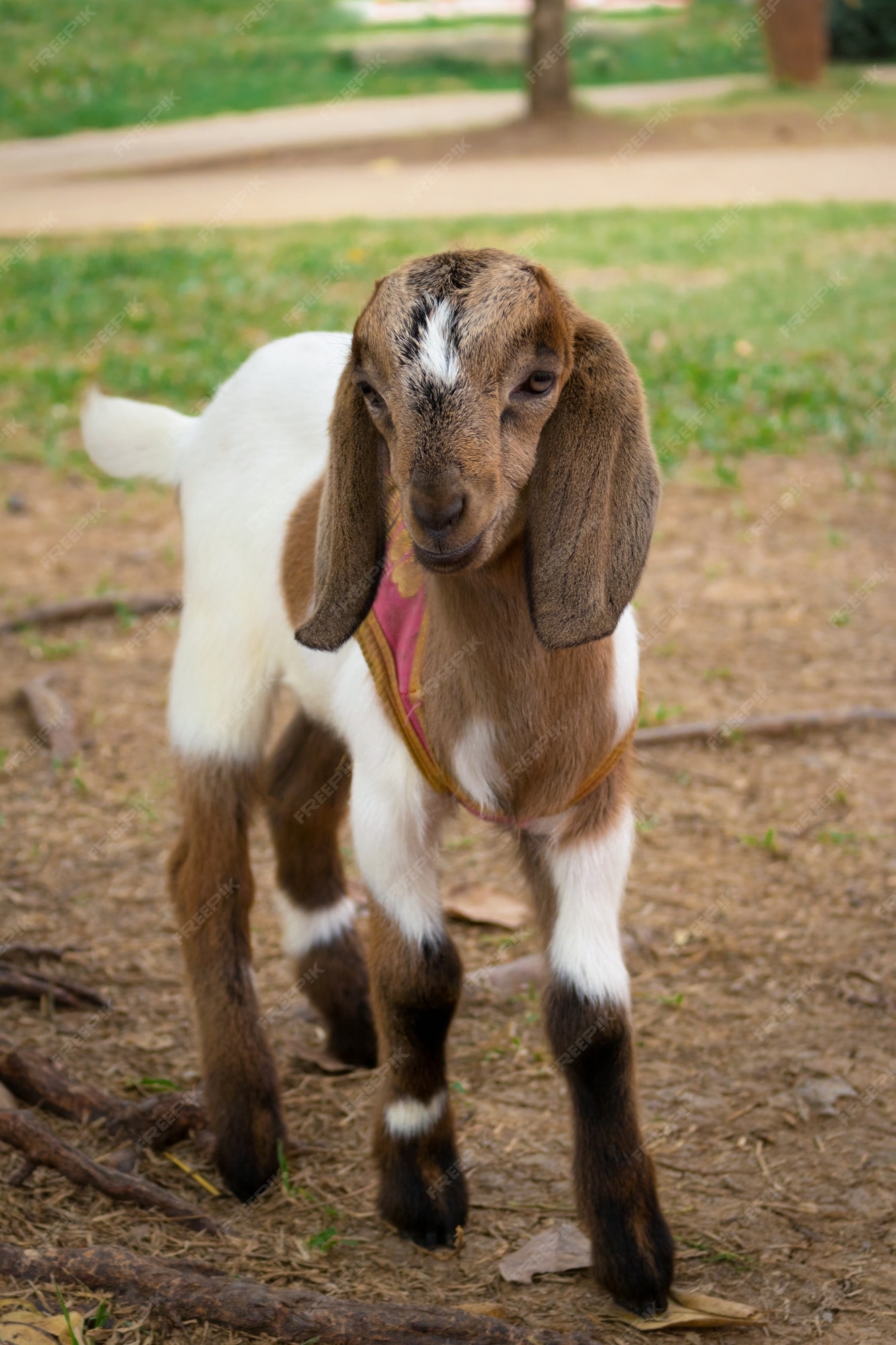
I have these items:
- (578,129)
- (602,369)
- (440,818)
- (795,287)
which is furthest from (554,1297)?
(578,129)

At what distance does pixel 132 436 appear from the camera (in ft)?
13.1

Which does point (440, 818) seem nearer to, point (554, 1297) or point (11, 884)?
point (554, 1297)

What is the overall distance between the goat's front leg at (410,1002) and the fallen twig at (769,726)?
2.20m

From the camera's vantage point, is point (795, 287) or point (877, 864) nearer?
point (877, 864)

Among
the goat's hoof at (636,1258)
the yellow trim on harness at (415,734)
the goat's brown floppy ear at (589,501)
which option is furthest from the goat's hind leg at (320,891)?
the goat's brown floppy ear at (589,501)

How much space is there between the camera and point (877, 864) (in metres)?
4.52

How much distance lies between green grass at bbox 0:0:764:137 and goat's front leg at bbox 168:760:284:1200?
1818 cm

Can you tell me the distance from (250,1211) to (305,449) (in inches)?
68.0

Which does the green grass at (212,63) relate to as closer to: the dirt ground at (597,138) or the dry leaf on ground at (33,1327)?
the dirt ground at (597,138)

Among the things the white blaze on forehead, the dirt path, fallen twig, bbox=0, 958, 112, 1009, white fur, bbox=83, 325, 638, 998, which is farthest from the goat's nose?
the dirt path

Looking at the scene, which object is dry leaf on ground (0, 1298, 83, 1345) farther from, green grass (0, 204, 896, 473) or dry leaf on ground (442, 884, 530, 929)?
green grass (0, 204, 896, 473)

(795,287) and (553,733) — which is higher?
(553,733)

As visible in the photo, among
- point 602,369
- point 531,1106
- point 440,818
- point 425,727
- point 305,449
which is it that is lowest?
point 531,1106

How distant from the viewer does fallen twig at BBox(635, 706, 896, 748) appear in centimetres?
522
